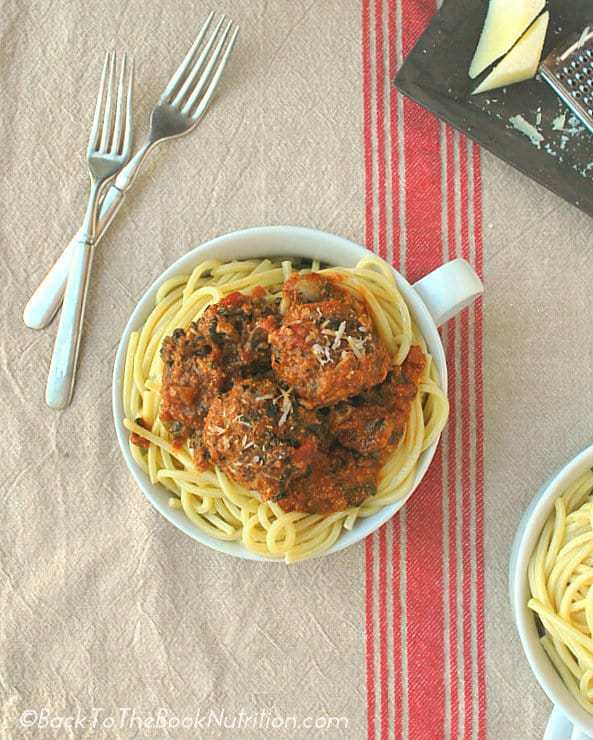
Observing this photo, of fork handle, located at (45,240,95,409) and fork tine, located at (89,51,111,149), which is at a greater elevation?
fork tine, located at (89,51,111,149)

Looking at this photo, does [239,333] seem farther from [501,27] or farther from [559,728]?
[559,728]

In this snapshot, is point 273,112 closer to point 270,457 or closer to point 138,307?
point 138,307

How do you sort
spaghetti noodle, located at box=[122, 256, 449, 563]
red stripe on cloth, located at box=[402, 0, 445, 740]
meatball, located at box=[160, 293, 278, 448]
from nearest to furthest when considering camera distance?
1. meatball, located at box=[160, 293, 278, 448]
2. spaghetti noodle, located at box=[122, 256, 449, 563]
3. red stripe on cloth, located at box=[402, 0, 445, 740]

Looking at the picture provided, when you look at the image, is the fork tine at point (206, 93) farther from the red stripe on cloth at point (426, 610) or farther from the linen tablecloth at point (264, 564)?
the red stripe on cloth at point (426, 610)

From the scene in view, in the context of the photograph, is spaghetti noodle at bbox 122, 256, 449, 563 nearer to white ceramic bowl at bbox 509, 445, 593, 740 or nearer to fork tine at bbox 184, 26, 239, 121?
white ceramic bowl at bbox 509, 445, 593, 740

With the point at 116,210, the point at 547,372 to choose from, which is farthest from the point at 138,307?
the point at 547,372

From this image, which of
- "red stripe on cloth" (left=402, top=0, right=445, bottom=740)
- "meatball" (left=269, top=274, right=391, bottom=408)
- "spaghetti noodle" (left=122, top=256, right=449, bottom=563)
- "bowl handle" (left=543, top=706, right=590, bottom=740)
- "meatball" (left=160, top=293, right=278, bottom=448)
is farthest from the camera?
"red stripe on cloth" (left=402, top=0, right=445, bottom=740)
